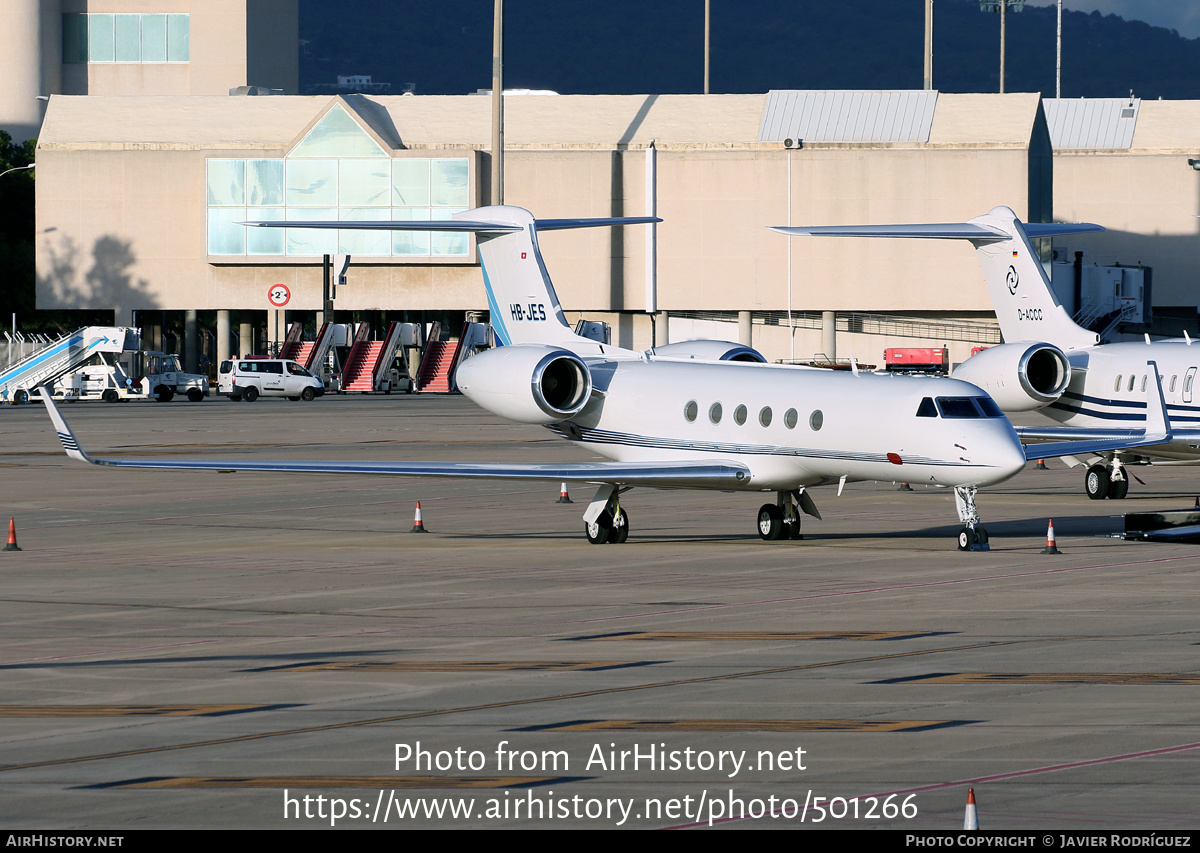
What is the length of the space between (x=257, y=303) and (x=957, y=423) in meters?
77.6

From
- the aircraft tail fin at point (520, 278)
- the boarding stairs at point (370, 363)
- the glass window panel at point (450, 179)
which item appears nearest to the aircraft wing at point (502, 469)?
the aircraft tail fin at point (520, 278)

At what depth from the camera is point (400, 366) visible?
102 meters

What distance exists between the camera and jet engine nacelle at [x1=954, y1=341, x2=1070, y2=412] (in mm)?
34125

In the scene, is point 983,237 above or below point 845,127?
below

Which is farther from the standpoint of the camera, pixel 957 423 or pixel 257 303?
pixel 257 303

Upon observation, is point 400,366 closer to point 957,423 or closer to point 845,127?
point 845,127

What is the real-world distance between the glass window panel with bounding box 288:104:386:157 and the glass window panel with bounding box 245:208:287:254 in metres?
3.96

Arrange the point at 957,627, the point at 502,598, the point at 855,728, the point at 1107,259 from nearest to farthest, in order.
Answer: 1. the point at 855,728
2. the point at 957,627
3. the point at 502,598
4. the point at 1107,259

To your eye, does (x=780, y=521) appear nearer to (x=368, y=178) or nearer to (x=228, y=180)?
(x=368, y=178)

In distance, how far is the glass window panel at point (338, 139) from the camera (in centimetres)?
9288

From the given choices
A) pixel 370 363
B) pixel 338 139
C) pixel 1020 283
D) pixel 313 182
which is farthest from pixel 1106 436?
pixel 313 182

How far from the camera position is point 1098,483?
3400cm

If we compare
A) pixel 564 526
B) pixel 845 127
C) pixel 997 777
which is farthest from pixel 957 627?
pixel 845 127

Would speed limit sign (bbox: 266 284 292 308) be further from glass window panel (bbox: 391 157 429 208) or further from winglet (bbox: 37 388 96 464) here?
winglet (bbox: 37 388 96 464)
